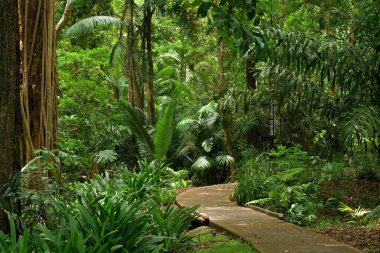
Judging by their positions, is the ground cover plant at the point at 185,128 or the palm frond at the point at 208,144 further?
the palm frond at the point at 208,144

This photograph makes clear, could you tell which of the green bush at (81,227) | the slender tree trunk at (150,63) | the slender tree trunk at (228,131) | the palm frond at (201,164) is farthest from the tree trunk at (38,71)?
the slender tree trunk at (150,63)

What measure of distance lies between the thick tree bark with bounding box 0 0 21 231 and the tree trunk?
2.36 feet

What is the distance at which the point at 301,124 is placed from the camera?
13.0 m

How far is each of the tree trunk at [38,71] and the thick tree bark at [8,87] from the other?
720 mm

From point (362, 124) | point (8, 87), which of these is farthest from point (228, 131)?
Answer: point (8, 87)

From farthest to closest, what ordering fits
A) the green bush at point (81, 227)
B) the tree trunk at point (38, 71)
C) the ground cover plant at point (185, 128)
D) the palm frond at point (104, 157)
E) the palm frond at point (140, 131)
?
the palm frond at point (140, 131) < the palm frond at point (104, 157) < the tree trunk at point (38, 71) < the ground cover plant at point (185, 128) < the green bush at point (81, 227)

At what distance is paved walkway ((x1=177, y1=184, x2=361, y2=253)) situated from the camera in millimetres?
5312

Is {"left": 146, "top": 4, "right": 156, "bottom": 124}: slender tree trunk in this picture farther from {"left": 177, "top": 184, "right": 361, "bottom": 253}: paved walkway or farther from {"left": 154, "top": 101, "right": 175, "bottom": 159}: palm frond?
{"left": 177, "top": 184, "right": 361, "bottom": 253}: paved walkway

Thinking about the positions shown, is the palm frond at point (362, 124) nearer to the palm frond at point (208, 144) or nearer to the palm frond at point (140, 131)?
the palm frond at point (140, 131)

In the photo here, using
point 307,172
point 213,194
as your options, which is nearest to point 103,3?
point 213,194

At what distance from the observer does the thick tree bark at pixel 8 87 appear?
4.11 metres

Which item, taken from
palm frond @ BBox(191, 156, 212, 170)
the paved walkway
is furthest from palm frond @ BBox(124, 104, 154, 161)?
the paved walkway

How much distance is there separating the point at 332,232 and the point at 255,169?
3.62 m

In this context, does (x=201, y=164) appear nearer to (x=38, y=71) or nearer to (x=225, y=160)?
(x=225, y=160)
